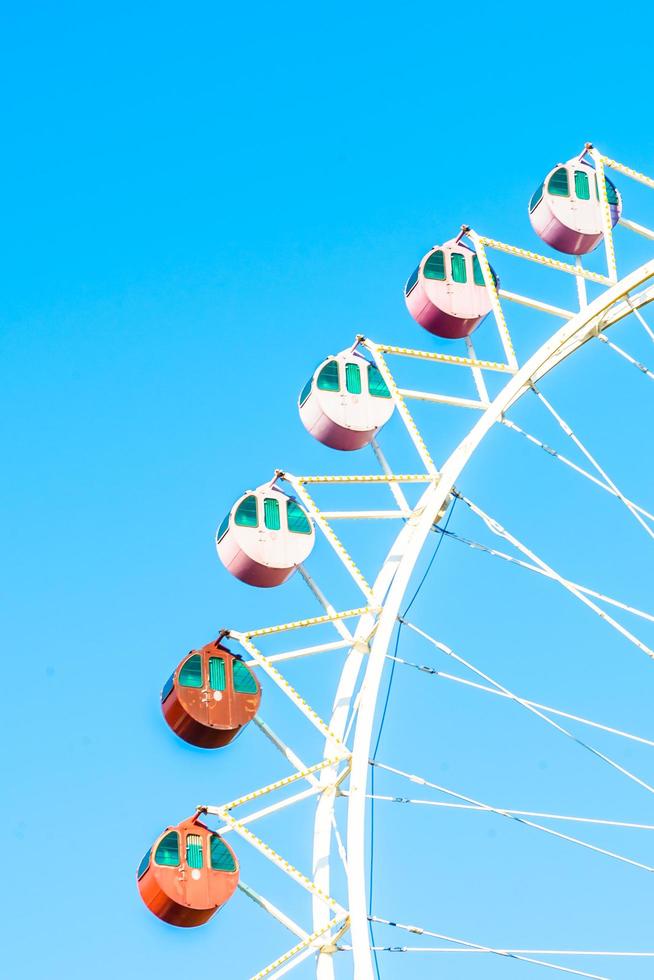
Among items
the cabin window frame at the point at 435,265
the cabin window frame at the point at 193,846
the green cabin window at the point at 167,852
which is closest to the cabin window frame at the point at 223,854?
the cabin window frame at the point at 193,846

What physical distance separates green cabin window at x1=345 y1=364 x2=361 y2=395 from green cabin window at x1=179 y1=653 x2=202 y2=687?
441cm

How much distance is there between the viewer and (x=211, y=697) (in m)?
26.9

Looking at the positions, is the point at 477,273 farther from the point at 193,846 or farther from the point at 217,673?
the point at 193,846

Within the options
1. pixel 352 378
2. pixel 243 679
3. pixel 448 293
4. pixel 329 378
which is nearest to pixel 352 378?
pixel 352 378

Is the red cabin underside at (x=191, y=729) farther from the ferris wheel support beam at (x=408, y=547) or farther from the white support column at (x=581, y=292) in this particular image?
the white support column at (x=581, y=292)

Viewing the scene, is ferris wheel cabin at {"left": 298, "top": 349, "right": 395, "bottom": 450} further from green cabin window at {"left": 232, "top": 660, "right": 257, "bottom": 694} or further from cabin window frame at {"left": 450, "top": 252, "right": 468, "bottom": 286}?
green cabin window at {"left": 232, "top": 660, "right": 257, "bottom": 694}

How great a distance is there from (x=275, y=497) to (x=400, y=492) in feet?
5.72

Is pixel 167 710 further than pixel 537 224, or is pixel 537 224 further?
pixel 537 224

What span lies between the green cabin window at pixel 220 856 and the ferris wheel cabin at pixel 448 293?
795 centimetres

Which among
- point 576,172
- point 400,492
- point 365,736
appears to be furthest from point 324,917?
point 576,172

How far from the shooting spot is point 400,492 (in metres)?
27.3

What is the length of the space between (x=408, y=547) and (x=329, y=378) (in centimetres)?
324

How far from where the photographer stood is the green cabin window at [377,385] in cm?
2878

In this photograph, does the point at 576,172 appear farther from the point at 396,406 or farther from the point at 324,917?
the point at 324,917
